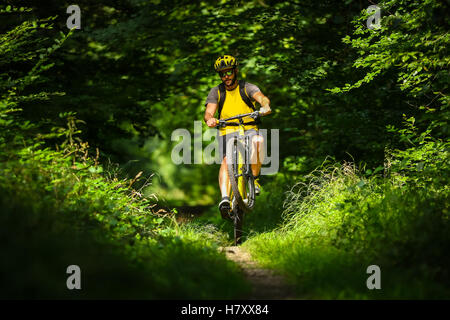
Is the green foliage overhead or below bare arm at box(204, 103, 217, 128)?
below

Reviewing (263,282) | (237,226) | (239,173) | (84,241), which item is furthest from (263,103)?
(84,241)

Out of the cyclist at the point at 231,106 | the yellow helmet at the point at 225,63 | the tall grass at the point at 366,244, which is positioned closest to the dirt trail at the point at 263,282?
the tall grass at the point at 366,244

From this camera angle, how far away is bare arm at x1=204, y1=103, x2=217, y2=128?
7.19 m

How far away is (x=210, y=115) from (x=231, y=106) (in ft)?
1.38

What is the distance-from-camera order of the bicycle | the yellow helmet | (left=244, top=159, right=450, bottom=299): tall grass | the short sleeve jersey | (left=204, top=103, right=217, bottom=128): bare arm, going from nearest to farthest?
(left=244, top=159, right=450, bottom=299): tall grass, (left=204, top=103, right=217, bottom=128): bare arm, the bicycle, the yellow helmet, the short sleeve jersey

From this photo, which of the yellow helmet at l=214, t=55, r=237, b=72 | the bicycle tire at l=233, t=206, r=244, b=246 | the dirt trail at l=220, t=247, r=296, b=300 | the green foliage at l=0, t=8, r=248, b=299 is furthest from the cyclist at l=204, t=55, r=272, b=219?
the dirt trail at l=220, t=247, r=296, b=300

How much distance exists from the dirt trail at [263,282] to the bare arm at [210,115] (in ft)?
6.48

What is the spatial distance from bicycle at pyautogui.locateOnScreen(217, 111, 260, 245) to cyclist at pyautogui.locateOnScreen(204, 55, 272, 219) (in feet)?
0.29

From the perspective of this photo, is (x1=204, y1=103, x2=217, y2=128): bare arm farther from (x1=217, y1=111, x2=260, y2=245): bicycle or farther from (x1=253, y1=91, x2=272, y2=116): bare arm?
(x1=253, y1=91, x2=272, y2=116): bare arm

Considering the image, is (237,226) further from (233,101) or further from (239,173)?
(233,101)

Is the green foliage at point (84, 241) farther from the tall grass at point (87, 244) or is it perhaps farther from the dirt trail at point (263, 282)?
the dirt trail at point (263, 282)

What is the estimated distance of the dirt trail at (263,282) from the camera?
14.8 ft

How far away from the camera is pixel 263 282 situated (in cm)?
495

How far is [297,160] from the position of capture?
10.3m
